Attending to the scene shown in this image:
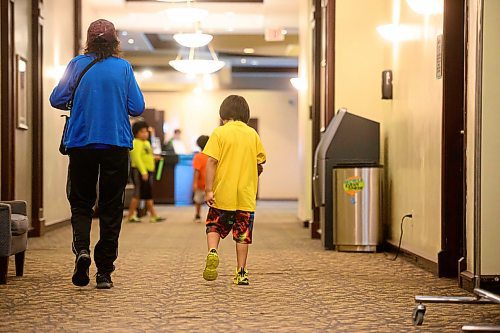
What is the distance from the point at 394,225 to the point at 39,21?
14.5 ft

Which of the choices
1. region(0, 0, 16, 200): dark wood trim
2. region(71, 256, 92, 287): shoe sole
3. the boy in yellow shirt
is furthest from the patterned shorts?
region(0, 0, 16, 200): dark wood trim

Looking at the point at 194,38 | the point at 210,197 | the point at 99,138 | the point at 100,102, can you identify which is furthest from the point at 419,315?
the point at 194,38

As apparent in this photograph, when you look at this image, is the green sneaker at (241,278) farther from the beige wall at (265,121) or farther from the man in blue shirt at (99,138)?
the beige wall at (265,121)

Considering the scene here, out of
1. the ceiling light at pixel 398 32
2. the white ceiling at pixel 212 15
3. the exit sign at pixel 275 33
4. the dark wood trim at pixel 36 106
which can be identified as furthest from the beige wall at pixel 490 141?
the exit sign at pixel 275 33

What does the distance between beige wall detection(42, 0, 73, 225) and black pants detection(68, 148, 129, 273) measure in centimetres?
513

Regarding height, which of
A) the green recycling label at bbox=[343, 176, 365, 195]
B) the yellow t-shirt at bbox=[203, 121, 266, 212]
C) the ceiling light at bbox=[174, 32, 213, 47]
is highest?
the ceiling light at bbox=[174, 32, 213, 47]

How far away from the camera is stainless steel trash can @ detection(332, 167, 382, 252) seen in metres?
7.31

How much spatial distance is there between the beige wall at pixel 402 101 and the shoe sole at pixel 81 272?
7.49 ft

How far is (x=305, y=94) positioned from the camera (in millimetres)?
11094

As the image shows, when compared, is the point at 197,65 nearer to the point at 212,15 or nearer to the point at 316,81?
the point at 212,15

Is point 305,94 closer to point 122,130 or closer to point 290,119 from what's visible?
point 122,130

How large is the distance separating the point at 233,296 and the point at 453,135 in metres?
1.83

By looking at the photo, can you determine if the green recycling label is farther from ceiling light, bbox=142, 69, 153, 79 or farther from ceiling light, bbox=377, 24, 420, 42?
ceiling light, bbox=142, 69, 153, 79

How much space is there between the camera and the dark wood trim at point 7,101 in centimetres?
800
